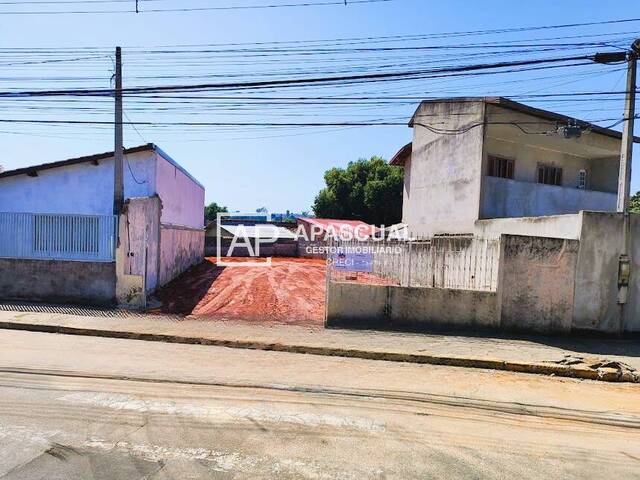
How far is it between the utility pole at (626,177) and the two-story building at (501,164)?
228cm

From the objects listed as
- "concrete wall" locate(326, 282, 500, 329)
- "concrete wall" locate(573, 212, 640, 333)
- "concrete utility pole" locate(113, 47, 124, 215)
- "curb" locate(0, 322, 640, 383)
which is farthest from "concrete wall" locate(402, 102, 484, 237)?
"concrete utility pole" locate(113, 47, 124, 215)

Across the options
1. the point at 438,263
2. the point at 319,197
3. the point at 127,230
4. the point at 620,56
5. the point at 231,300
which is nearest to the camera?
the point at 620,56

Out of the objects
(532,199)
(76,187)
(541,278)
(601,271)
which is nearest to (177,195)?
(76,187)

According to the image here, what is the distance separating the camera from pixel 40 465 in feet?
11.0

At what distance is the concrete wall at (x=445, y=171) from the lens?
14.0 m

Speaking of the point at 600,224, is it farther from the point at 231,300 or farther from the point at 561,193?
the point at 231,300

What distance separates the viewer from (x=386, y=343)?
8.38 metres

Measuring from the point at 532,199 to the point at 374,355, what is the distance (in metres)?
10.3

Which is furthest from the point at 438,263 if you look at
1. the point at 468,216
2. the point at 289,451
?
the point at 289,451

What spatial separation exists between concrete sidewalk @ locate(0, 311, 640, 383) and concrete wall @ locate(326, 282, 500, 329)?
40cm

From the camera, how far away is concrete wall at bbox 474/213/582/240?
956 centimetres

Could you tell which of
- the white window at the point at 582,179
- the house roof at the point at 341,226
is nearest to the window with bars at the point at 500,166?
the white window at the point at 582,179

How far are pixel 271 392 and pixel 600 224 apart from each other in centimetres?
796
